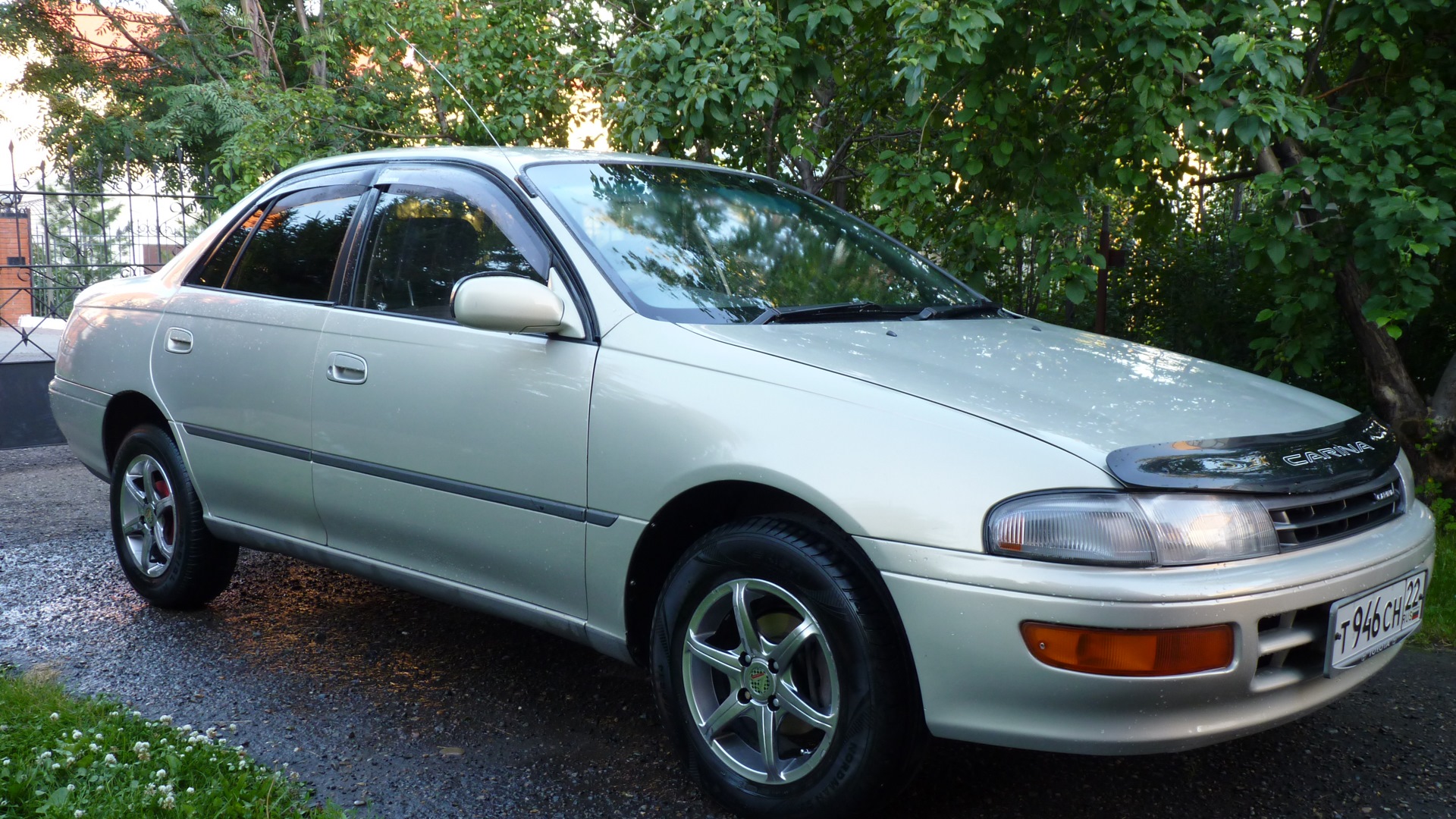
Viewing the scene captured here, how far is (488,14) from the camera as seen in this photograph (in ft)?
23.1

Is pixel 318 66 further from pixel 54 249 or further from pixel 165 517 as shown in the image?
pixel 165 517

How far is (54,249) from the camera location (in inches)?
372

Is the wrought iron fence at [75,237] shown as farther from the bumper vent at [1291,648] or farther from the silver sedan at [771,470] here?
the bumper vent at [1291,648]

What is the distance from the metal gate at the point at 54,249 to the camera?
8.66 meters

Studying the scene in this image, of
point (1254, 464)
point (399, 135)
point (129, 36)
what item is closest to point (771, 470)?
point (1254, 464)

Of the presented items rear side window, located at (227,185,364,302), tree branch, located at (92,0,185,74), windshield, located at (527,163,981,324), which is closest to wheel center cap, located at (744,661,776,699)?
windshield, located at (527,163,981,324)

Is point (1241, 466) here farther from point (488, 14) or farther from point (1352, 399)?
point (488, 14)

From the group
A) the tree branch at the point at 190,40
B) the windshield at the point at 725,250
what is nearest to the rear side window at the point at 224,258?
the windshield at the point at 725,250

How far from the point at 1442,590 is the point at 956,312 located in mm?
2328

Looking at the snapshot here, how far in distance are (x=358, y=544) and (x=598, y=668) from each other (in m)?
0.85

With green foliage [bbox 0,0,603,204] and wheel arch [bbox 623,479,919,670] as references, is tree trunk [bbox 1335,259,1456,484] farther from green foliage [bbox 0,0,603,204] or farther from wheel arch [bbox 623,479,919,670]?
green foliage [bbox 0,0,603,204]

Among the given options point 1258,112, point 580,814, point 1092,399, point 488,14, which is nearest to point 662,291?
point 1092,399

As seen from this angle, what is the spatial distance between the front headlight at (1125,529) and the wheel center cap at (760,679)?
A: 2.09ft

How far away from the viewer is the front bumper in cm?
212
